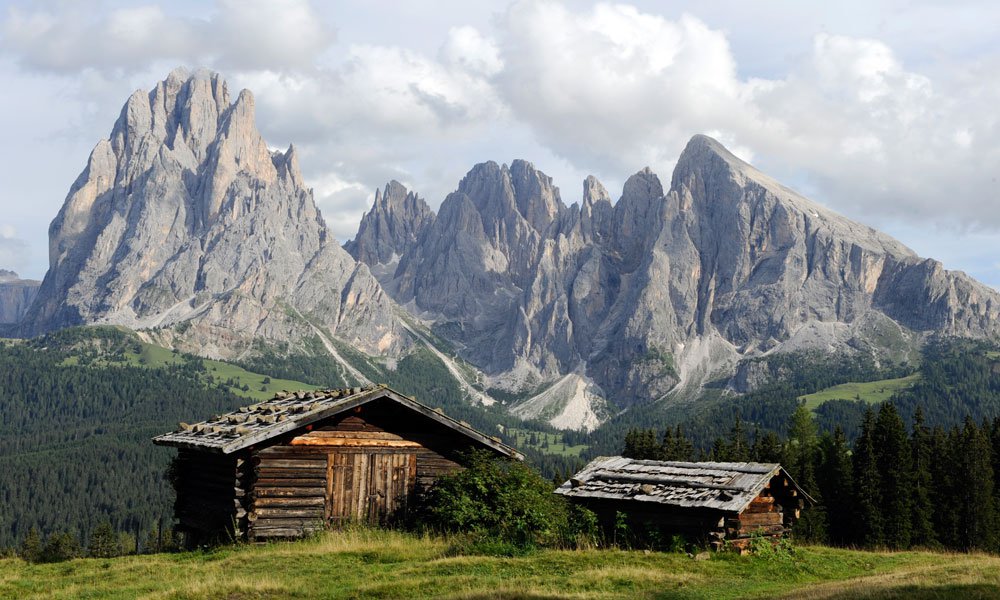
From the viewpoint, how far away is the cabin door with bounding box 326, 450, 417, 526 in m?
26.6

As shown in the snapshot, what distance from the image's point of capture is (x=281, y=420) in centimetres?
2514

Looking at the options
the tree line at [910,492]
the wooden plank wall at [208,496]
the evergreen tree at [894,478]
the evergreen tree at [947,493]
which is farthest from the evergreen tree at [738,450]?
the wooden plank wall at [208,496]

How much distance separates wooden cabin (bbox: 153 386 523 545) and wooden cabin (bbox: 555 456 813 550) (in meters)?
5.51

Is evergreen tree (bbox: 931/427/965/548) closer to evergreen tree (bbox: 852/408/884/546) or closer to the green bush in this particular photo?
evergreen tree (bbox: 852/408/884/546)

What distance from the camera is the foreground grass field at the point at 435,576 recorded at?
56.4ft

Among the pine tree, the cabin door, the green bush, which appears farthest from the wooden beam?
the pine tree

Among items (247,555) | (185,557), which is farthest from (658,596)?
(185,557)

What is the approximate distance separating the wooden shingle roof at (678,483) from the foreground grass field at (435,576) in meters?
2.48

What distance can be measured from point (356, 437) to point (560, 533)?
25.4 ft

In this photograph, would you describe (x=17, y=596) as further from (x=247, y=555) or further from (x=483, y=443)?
(x=483, y=443)

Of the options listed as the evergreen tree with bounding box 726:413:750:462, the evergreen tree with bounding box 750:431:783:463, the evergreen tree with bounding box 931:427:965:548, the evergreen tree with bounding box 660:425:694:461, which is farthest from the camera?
the evergreen tree with bounding box 660:425:694:461

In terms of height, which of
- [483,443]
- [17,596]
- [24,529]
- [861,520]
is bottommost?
[24,529]

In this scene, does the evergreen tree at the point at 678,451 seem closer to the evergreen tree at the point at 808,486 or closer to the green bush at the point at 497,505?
the evergreen tree at the point at 808,486

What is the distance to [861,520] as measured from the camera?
7719cm
